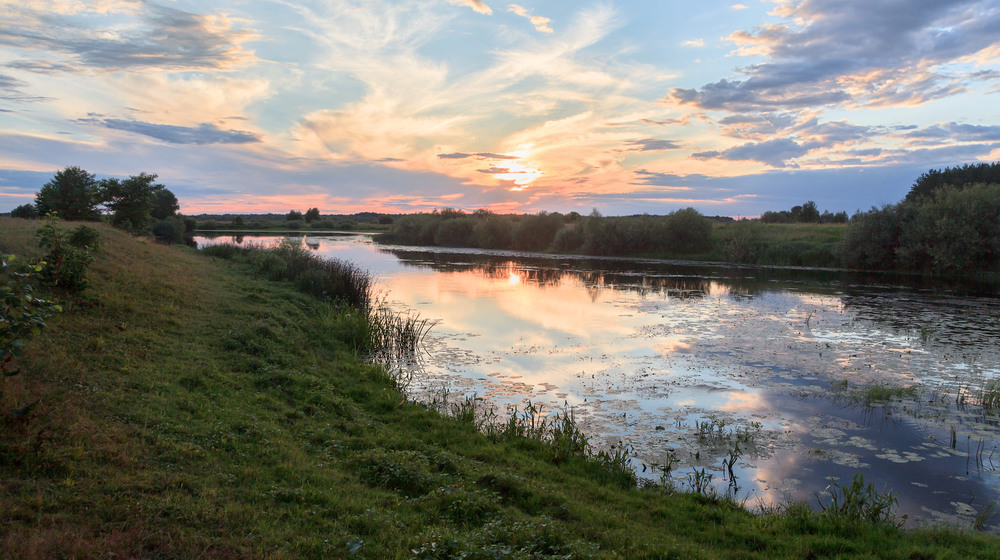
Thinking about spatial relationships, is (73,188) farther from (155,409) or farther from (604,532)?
(604,532)

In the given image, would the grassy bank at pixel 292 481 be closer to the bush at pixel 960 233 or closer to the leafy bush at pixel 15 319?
the leafy bush at pixel 15 319

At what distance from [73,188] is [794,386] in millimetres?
30720

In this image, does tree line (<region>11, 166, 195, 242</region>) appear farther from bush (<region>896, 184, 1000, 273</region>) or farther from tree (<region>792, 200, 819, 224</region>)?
tree (<region>792, 200, 819, 224</region>)

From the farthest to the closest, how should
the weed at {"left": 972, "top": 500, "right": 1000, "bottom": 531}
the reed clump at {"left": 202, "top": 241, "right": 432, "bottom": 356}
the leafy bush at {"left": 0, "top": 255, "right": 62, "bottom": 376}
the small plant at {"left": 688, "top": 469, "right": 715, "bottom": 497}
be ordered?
the reed clump at {"left": 202, "top": 241, "right": 432, "bottom": 356} < the small plant at {"left": 688, "top": 469, "right": 715, "bottom": 497} < the weed at {"left": 972, "top": 500, "right": 1000, "bottom": 531} < the leafy bush at {"left": 0, "top": 255, "right": 62, "bottom": 376}

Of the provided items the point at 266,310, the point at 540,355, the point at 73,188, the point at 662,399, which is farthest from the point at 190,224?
the point at 662,399

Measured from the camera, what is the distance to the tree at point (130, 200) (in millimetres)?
28969

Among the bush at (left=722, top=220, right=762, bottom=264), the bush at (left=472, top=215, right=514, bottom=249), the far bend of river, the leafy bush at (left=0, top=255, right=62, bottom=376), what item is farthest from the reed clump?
the bush at (left=472, top=215, right=514, bottom=249)

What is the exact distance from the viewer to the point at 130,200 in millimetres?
29672

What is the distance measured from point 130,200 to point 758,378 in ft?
105

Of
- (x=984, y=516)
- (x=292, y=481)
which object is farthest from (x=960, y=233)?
(x=292, y=481)

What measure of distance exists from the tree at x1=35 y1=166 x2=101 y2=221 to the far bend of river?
15.7 meters

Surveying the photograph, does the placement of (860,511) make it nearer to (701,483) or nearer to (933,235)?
(701,483)

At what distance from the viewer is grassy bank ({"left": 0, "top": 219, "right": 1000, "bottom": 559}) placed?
424cm

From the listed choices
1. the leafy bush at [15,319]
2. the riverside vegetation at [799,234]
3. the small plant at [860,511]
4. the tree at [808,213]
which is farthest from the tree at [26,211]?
the tree at [808,213]
